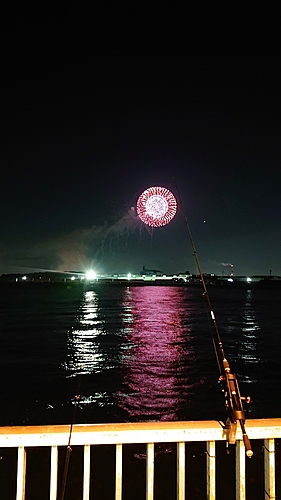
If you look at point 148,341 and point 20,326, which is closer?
point 148,341

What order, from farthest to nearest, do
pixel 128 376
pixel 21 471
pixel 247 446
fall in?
pixel 128 376
pixel 21 471
pixel 247 446

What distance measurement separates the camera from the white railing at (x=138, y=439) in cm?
291

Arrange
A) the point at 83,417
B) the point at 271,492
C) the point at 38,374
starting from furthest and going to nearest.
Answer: the point at 38,374 < the point at 83,417 < the point at 271,492

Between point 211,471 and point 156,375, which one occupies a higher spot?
point 156,375

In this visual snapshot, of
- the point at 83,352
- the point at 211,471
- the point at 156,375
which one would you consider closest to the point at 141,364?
the point at 156,375

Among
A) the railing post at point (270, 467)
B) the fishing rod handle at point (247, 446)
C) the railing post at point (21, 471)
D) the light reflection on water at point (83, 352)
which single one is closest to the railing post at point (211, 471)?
the fishing rod handle at point (247, 446)

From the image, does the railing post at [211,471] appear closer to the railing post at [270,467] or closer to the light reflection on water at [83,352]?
the railing post at [270,467]

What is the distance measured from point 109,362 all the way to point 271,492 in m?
15.5

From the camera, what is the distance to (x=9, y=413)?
36.1 ft

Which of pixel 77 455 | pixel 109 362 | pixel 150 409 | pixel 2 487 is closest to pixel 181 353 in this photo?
pixel 109 362

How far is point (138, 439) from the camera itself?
2.99 metres

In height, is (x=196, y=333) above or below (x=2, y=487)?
above

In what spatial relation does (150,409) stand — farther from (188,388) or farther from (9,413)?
(9,413)

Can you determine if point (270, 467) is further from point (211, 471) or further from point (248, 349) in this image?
point (248, 349)
